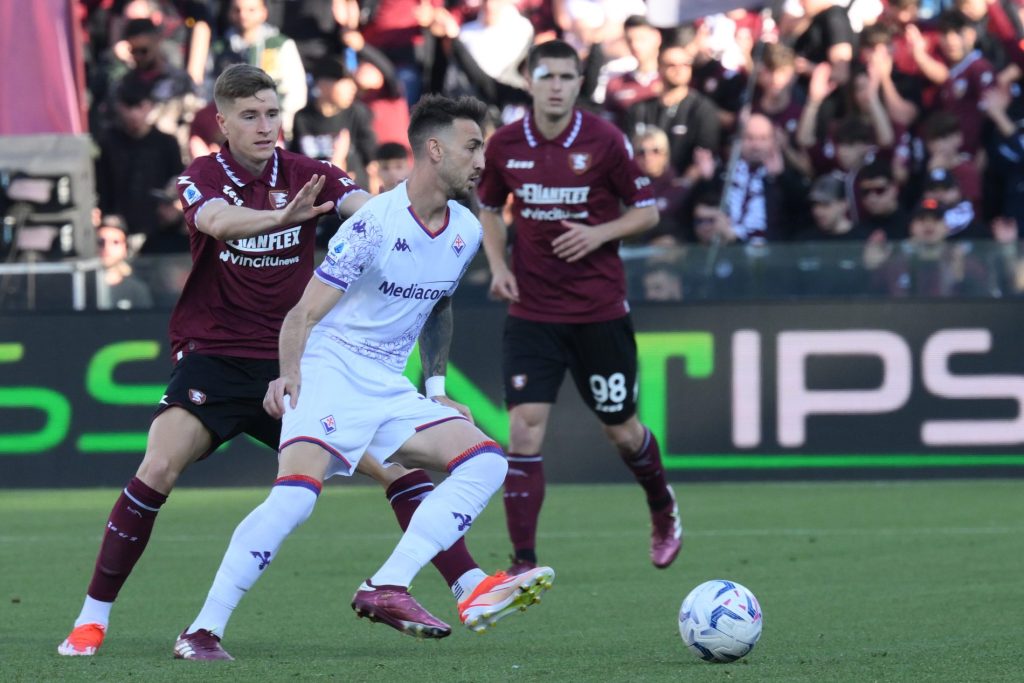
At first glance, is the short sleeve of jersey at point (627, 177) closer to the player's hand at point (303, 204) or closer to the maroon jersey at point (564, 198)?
the maroon jersey at point (564, 198)

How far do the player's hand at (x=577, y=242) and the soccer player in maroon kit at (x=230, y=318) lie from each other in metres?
2.17

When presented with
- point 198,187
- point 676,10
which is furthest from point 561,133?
point 676,10

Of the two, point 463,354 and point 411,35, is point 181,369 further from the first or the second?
point 411,35

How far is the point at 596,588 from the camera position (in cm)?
858

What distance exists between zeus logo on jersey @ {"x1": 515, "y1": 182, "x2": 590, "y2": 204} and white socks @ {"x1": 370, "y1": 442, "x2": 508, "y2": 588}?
2.67 m

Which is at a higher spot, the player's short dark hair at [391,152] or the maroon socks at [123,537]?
the player's short dark hair at [391,152]

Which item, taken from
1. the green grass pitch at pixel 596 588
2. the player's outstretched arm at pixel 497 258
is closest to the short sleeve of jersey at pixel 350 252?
the green grass pitch at pixel 596 588

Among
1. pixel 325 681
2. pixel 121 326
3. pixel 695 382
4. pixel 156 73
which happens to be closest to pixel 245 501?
pixel 121 326

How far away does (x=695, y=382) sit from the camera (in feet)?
42.5

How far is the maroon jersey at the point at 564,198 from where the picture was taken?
9125 mm

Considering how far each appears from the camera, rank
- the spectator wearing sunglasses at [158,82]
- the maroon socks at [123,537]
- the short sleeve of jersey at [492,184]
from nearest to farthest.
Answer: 1. the maroon socks at [123,537]
2. the short sleeve of jersey at [492,184]
3. the spectator wearing sunglasses at [158,82]

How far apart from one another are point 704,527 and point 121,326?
14.5ft

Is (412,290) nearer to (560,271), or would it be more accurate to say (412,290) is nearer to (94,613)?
(94,613)

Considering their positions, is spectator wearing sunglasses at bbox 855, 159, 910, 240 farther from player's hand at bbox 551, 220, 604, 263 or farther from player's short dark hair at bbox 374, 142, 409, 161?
player's hand at bbox 551, 220, 604, 263
